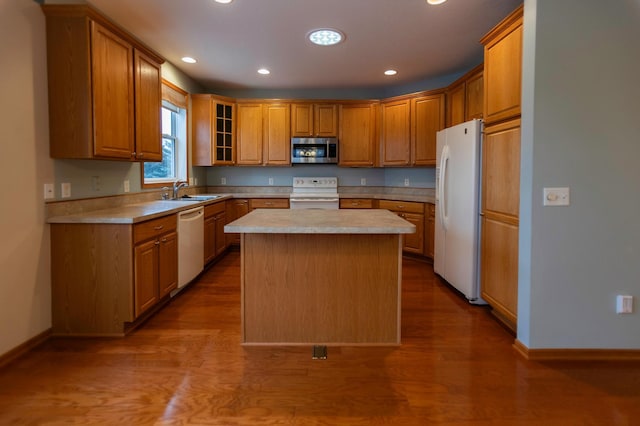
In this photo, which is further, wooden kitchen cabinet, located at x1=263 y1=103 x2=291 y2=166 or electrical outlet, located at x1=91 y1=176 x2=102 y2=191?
wooden kitchen cabinet, located at x1=263 y1=103 x2=291 y2=166

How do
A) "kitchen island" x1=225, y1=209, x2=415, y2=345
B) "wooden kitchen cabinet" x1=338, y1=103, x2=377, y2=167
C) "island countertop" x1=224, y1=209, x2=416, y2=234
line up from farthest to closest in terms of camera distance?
"wooden kitchen cabinet" x1=338, y1=103, x2=377, y2=167 → "kitchen island" x1=225, y1=209, x2=415, y2=345 → "island countertop" x1=224, y1=209, x2=416, y2=234

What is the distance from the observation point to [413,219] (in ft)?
17.1

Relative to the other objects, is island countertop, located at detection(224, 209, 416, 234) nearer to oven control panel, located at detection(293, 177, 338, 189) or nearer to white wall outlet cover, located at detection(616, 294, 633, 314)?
white wall outlet cover, located at detection(616, 294, 633, 314)

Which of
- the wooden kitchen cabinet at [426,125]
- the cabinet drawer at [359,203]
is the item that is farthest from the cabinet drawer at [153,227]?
the wooden kitchen cabinet at [426,125]

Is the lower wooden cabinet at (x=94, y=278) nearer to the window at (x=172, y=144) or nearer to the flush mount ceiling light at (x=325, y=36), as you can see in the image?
the window at (x=172, y=144)

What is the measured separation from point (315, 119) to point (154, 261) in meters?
3.56

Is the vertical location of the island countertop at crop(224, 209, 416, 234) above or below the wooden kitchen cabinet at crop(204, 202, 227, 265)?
above

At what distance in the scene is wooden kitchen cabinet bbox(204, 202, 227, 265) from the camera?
4591 mm

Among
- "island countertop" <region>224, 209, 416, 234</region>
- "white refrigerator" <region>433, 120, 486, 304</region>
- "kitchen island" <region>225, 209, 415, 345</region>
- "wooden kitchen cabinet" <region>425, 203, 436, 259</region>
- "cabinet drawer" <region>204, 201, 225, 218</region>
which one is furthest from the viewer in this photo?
"wooden kitchen cabinet" <region>425, 203, 436, 259</region>

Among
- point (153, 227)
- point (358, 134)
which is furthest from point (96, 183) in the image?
point (358, 134)

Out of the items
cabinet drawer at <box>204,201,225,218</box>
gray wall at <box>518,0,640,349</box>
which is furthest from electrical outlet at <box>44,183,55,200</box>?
gray wall at <box>518,0,640,349</box>

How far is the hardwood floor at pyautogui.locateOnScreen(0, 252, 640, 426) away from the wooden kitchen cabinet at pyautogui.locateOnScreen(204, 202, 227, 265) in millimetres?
1756

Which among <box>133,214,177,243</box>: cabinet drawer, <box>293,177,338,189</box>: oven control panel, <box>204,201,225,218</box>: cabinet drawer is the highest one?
<box>293,177,338,189</box>: oven control panel

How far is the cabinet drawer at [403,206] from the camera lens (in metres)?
5.16
